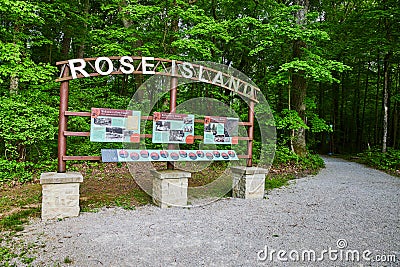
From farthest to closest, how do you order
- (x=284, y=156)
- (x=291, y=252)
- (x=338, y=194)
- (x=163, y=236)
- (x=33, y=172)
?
1. (x=284, y=156)
2. (x=33, y=172)
3. (x=338, y=194)
4. (x=163, y=236)
5. (x=291, y=252)

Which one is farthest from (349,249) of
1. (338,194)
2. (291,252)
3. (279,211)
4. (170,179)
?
(338,194)

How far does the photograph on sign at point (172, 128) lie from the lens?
185 inches

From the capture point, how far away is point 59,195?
3.92 meters

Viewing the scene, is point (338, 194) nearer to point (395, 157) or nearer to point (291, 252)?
point (291, 252)

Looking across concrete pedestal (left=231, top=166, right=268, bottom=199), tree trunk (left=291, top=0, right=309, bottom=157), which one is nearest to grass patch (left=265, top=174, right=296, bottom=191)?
concrete pedestal (left=231, top=166, right=268, bottom=199)

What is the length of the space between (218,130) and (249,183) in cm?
107

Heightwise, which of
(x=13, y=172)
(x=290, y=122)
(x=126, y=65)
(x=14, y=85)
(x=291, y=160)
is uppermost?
(x=126, y=65)

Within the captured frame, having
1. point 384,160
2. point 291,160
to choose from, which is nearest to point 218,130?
point 291,160

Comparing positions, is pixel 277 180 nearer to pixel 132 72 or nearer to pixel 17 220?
pixel 132 72

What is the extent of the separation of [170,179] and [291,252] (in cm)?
210

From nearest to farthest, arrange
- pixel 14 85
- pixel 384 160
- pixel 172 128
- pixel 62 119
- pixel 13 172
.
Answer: pixel 62 119, pixel 172 128, pixel 13 172, pixel 14 85, pixel 384 160

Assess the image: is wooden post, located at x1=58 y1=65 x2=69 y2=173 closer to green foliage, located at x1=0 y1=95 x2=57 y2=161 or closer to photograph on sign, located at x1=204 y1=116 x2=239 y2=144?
green foliage, located at x1=0 y1=95 x2=57 y2=161

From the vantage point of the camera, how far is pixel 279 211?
457 cm

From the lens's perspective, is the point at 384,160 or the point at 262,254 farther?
the point at 384,160
